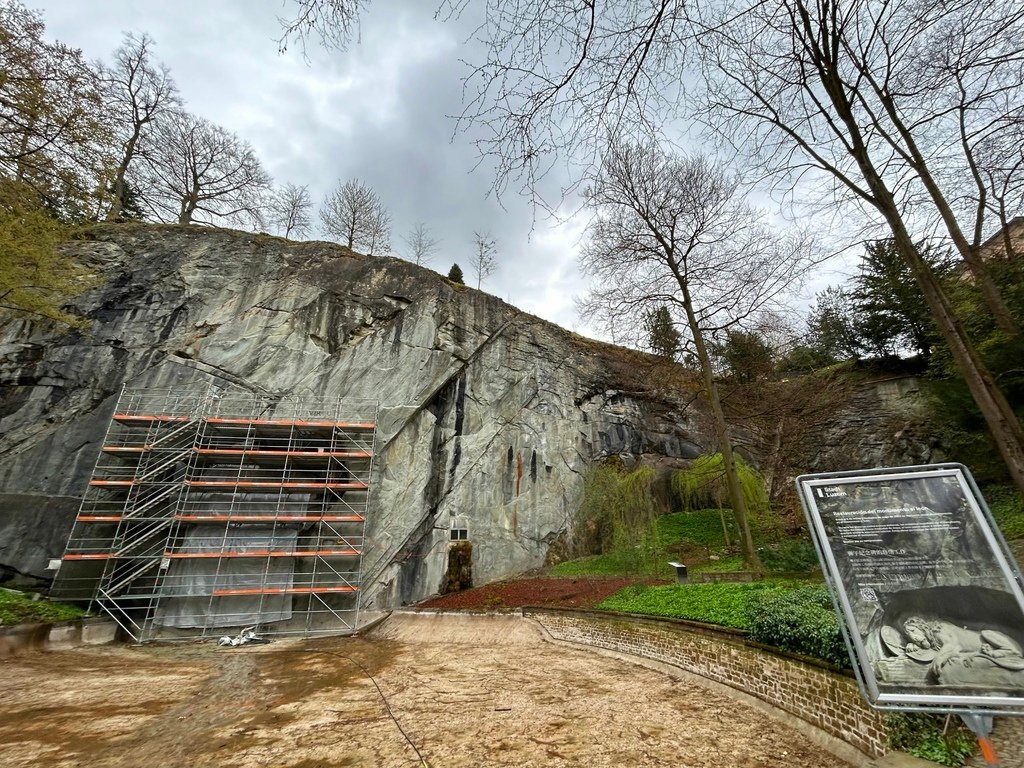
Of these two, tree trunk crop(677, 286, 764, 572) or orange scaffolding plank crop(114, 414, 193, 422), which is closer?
tree trunk crop(677, 286, 764, 572)

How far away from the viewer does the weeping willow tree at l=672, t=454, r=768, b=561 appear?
15.0m

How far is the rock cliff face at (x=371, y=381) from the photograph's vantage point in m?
15.2

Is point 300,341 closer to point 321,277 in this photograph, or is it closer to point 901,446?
point 321,277

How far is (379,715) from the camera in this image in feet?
20.2

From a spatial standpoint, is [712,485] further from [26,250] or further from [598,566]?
[26,250]

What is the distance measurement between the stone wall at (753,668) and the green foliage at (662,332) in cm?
754

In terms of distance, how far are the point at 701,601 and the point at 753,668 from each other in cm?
243

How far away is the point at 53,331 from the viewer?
1614cm

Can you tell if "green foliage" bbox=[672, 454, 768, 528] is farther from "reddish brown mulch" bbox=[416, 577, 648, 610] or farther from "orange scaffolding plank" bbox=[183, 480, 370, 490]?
"orange scaffolding plank" bbox=[183, 480, 370, 490]

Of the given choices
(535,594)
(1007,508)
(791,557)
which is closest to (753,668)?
(791,557)

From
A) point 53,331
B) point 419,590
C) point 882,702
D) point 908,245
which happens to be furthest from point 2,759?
point 53,331

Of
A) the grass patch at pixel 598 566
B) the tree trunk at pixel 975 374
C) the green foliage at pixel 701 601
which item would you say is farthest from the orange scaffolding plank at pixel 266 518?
the tree trunk at pixel 975 374

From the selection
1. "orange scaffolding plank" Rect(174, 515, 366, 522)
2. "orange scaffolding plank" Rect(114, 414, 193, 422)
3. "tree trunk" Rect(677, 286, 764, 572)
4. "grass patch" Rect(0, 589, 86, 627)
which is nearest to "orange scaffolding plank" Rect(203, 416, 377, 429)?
"orange scaffolding plank" Rect(114, 414, 193, 422)

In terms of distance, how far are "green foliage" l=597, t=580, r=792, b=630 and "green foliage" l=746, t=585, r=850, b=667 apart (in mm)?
321
